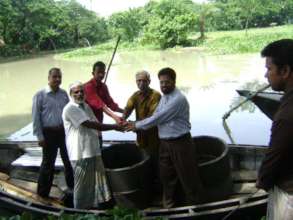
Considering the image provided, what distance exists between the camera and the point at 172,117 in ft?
11.1

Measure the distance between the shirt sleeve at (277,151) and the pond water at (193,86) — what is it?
6.14 m

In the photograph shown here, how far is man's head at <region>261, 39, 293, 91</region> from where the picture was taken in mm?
1688

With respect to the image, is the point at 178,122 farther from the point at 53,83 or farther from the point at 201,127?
the point at 201,127

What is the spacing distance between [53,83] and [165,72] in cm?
124

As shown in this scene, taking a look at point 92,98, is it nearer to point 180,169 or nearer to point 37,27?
point 180,169

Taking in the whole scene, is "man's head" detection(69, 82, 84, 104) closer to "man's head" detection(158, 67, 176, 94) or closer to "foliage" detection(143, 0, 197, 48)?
"man's head" detection(158, 67, 176, 94)

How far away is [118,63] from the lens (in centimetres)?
2498

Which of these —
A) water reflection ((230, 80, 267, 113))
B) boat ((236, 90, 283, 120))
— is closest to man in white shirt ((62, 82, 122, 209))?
boat ((236, 90, 283, 120))

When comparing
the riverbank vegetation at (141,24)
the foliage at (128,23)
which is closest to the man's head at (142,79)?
the riverbank vegetation at (141,24)

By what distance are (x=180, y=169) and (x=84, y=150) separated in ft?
2.74

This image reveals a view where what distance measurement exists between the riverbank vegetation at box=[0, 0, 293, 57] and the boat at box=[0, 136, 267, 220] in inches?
846

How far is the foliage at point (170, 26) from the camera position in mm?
31172

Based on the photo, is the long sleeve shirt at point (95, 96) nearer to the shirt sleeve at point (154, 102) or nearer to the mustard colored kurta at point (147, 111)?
the mustard colored kurta at point (147, 111)

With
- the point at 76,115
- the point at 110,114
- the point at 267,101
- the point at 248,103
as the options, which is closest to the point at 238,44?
the point at 248,103
